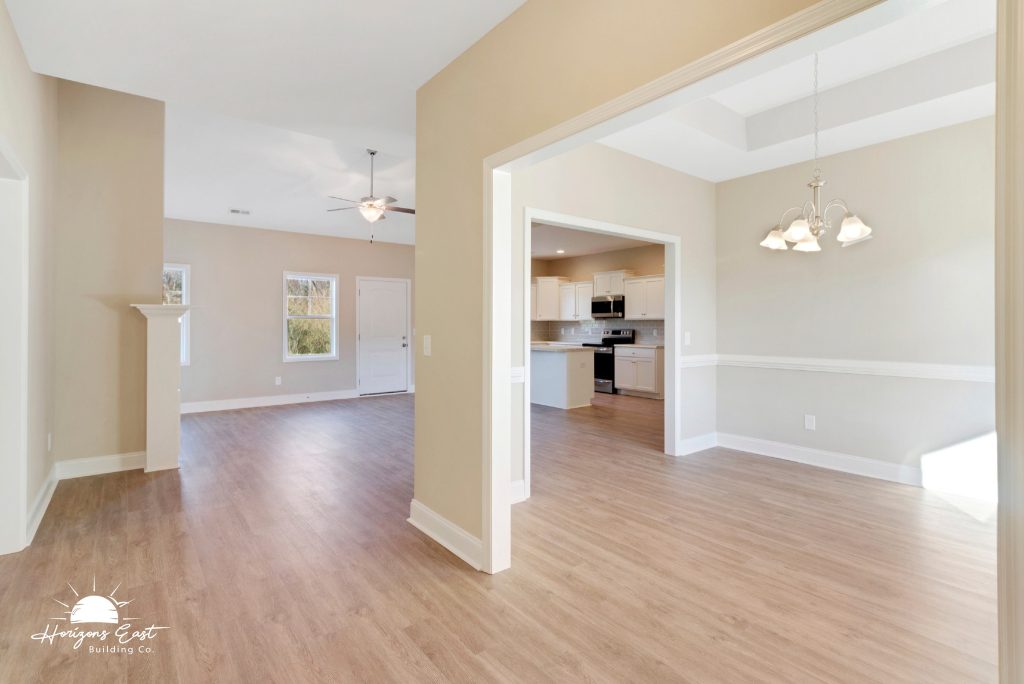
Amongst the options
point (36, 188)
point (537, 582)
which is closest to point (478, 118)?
point (537, 582)

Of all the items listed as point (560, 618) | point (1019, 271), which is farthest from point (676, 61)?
point (560, 618)

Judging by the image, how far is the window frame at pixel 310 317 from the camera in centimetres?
781

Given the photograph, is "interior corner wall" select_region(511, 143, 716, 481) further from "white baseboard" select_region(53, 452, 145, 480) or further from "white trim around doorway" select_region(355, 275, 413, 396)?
"white trim around doorway" select_region(355, 275, 413, 396)

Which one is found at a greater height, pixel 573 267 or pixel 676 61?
pixel 573 267

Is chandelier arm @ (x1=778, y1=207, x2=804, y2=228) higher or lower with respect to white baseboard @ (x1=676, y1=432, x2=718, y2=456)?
higher

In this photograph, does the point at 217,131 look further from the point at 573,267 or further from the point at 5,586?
the point at 573,267

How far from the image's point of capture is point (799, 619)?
2.05 meters

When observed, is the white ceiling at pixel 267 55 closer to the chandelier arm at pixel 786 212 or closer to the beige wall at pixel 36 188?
the beige wall at pixel 36 188

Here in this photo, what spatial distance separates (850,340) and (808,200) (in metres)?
1.31

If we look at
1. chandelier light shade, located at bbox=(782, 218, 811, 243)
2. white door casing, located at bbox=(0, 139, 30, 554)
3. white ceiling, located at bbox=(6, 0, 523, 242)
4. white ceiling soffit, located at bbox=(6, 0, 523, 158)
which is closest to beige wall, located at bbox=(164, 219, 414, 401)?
white ceiling, located at bbox=(6, 0, 523, 242)

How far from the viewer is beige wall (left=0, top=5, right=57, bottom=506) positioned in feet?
7.54

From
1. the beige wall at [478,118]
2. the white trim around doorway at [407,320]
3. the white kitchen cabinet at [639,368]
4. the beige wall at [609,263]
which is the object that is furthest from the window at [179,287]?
the white kitchen cabinet at [639,368]

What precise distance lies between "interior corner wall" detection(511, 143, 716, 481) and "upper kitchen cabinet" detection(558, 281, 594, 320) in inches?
191

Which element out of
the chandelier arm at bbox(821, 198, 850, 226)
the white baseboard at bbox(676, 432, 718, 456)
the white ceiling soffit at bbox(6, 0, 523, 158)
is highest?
the white ceiling soffit at bbox(6, 0, 523, 158)
